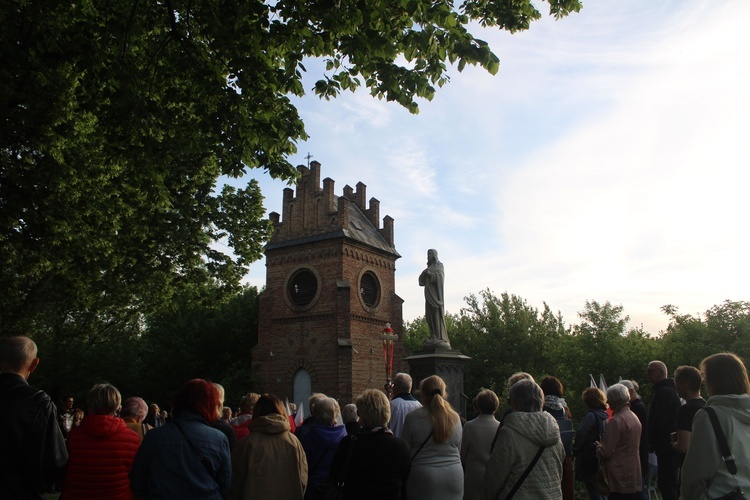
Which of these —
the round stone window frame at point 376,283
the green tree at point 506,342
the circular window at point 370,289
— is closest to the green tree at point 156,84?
the round stone window frame at point 376,283

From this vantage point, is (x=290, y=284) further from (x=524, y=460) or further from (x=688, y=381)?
(x=524, y=460)

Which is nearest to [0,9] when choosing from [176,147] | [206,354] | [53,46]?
[53,46]

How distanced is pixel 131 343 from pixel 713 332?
33.5 m

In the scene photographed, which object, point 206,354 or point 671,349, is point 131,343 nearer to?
point 206,354

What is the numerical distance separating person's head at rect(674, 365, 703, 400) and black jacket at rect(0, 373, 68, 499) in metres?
5.68

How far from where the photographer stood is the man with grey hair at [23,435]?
395cm

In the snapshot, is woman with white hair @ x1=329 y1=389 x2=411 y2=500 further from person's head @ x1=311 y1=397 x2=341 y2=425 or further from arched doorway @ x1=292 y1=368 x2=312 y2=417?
arched doorway @ x1=292 y1=368 x2=312 y2=417

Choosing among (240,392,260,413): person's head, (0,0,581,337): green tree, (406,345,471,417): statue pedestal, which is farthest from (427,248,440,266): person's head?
(240,392,260,413): person's head

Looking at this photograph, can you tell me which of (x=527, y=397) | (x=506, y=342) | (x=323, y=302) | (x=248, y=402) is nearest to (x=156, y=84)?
(x=248, y=402)

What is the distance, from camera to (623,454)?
244 inches

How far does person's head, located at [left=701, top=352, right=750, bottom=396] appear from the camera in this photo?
4.04 meters

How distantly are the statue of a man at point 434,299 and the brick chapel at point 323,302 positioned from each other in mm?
11802

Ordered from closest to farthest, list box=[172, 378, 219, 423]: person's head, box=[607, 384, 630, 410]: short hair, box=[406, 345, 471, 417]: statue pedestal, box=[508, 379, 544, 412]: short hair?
box=[172, 378, 219, 423]: person's head
box=[508, 379, 544, 412]: short hair
box=[607, 384, 630, 410]: short hair
box=[406, 345, 471, 417]: statue pedestal

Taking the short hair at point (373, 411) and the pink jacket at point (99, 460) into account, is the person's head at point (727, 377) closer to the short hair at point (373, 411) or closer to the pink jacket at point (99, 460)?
the short hair at point (373, 411)
